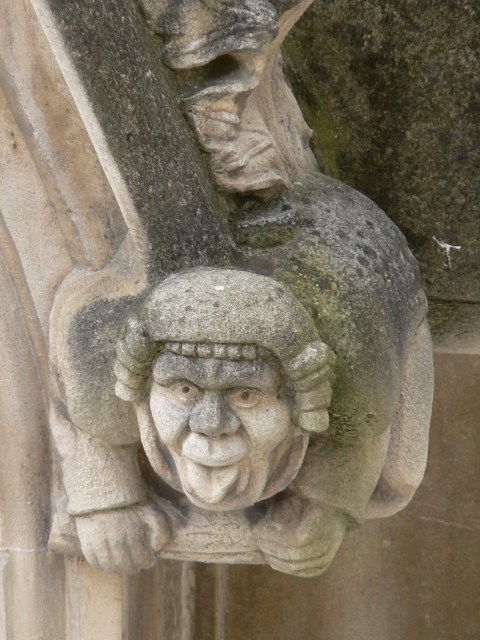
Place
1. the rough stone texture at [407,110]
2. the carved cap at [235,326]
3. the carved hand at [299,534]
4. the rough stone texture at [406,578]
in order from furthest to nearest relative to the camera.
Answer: the rough stone texture at [406,578]
the rough stone texture at [407,110]
the carved hand at [299,534]
the carved cap at [235,326]

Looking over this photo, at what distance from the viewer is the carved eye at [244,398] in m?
1.16

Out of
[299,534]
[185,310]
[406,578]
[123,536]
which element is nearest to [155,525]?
[123,536]

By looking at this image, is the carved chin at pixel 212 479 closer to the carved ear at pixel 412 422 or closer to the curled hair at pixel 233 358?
the curled hair at pixel 233 358

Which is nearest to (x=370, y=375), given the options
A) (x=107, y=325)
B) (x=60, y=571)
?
(x=107, y=325)

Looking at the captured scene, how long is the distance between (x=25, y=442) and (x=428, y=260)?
0.70 metres

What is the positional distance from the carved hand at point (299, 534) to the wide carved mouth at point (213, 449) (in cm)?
25

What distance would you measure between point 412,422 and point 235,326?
415mm

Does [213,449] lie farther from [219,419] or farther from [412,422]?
[412,422]

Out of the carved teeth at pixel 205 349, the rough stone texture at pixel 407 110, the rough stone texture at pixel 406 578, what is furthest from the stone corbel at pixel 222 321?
the rough stone texture at pixel 406 578

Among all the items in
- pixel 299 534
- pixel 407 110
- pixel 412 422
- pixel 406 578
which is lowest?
pixel 406 578

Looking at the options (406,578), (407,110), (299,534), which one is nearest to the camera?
(299,534)

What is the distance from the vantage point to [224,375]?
1.13 m

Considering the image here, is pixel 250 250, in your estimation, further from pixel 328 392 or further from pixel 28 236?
pixel 28 236

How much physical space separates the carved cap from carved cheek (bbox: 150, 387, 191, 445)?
0.11 ft
